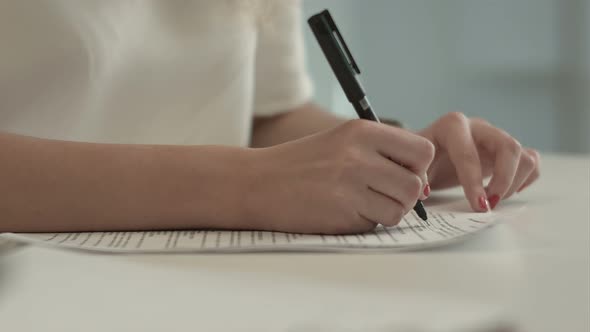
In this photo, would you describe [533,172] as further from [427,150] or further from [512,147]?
[427,150]

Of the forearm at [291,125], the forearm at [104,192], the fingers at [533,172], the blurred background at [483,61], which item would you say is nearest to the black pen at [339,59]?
the forearm at [104,192]

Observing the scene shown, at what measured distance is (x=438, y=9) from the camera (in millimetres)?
2230

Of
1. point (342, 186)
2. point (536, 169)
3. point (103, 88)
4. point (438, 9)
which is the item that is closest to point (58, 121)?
point (103, 88)

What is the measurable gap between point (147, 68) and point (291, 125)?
10.9 inches

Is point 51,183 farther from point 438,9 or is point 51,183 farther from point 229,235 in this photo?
point 438,9

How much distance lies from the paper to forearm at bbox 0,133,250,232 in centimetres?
1

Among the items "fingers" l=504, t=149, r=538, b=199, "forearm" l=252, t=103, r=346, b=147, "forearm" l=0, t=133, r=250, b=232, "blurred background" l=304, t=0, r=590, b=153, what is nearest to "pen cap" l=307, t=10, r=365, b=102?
"forearm" l=0, t=133, r=250, b=232

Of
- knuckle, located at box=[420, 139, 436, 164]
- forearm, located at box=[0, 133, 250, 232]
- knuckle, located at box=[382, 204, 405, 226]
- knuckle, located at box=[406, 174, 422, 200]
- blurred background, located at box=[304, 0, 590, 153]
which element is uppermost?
forearm, located at box=[0, 133, 250, 232]

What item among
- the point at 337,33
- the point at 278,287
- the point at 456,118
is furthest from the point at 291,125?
the point at 278,287

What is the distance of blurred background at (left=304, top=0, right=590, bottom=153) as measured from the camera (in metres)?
2.12

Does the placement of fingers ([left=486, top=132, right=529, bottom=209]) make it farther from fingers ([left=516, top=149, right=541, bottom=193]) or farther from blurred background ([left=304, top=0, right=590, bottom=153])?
blurred background ([left=304, top=0, right=590, bottom=153])

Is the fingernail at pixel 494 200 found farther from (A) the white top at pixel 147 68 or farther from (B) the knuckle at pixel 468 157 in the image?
(A) the white top at pixel 147 68

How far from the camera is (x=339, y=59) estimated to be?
0.52 meters

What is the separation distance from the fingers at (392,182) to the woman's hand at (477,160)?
13 centimetres
